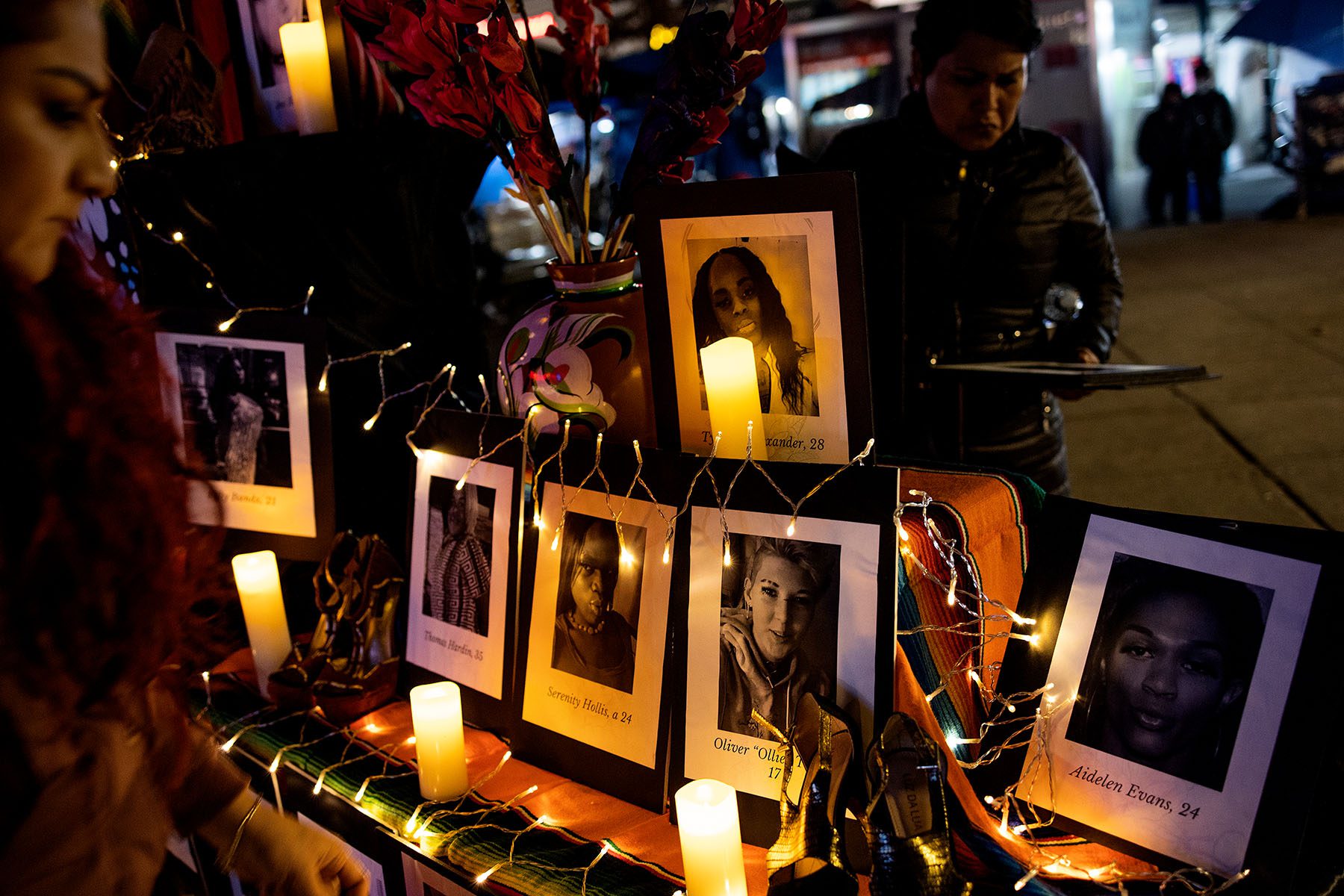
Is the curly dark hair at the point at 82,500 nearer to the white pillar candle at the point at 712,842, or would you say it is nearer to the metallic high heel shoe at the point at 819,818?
the white pillar candle at the point at 712,842

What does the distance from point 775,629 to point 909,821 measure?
0.25 metres

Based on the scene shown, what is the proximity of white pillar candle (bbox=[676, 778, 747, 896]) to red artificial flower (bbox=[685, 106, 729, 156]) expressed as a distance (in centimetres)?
74

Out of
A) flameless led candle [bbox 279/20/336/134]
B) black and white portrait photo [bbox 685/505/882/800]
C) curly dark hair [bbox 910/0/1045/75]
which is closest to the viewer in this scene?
black and white portrait photo [bbox 685/505/882/800]

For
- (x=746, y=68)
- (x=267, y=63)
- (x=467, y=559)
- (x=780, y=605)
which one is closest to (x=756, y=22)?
(x=746, y=68)

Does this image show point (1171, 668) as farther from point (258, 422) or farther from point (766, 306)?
point (258, 422)

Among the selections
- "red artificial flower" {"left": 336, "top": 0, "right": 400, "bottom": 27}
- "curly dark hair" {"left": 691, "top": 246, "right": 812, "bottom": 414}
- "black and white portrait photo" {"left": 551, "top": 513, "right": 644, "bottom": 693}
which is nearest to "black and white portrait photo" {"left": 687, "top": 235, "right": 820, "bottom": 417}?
"curly dark hair" {"left": 691, "top": 246, "right": 812, "bottom": 414}

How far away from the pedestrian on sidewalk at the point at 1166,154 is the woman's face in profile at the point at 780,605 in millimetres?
10117

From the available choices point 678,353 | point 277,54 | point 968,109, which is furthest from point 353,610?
point 968,109

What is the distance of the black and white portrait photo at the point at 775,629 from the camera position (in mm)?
1048

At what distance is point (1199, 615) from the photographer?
0.91 meters

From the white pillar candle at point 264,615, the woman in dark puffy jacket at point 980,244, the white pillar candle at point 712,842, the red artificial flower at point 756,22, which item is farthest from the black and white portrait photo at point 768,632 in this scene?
the woman in dark puffy jacket at point 980,244

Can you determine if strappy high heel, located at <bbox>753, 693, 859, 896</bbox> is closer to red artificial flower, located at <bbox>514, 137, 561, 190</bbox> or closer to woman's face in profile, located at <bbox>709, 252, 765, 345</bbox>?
woman's face in profile, located at <bbox>709, 252, 765, 345</bbox>

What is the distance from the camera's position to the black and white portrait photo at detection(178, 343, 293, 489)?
1.64 metres

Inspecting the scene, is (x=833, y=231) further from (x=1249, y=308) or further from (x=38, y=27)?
(x=1249, y=308)
